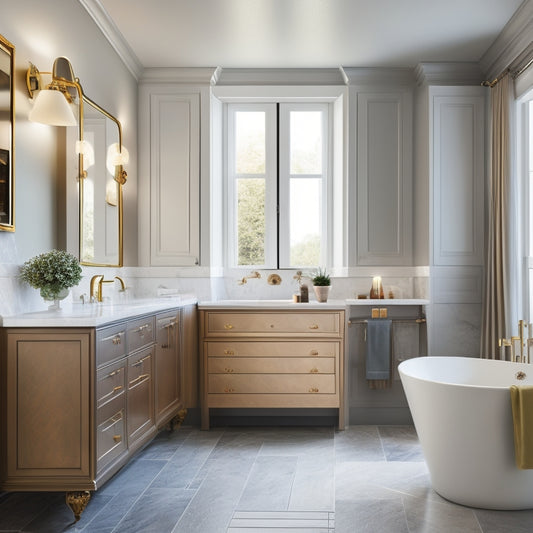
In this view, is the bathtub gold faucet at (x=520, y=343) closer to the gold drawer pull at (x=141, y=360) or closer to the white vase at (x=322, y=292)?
the white vase at (x=322, y=292)

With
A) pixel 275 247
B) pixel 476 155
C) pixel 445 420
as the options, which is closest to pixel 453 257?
pixel 476 155

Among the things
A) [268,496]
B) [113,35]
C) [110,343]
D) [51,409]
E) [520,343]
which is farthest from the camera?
[113,35]

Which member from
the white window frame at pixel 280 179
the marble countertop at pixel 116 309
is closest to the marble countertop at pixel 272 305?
the marble countertop at pixel 116 309

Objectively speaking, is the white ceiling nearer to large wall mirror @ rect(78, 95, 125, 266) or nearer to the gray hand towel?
large wall mirror @ rect(78, 95, 125, 266)

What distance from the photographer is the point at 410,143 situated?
443cm

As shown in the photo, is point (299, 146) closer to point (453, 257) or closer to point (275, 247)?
point (275, 247)

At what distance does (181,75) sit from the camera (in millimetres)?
4414

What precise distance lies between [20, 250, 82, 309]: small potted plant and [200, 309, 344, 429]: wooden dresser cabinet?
4.97 ft

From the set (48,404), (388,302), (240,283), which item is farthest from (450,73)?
(48,404)

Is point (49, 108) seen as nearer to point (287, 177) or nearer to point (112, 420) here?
point (112, 420)

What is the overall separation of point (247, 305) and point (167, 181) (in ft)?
3.89

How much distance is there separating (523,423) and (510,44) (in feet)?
8.28

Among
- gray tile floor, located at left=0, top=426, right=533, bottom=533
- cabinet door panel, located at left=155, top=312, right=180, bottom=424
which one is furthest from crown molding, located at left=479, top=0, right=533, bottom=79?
cabinet door panel, located at left=155, top=312, right=180, bottom=424

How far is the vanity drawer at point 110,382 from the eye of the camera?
2449 mm
